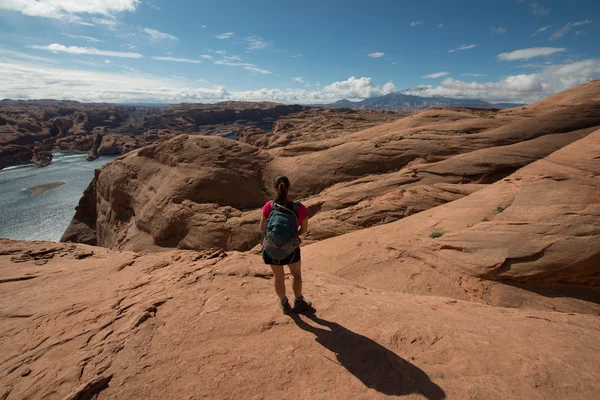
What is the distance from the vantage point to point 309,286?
6.25 metres

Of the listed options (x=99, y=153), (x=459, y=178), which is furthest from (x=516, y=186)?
(x=99, y=153)

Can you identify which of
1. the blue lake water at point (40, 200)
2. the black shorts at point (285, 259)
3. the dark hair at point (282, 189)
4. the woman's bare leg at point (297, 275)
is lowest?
the blue lake water at point (40, 200)

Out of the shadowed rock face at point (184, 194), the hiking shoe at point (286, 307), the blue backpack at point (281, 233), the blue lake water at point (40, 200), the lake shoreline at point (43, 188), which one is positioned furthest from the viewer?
the lake shoreline at point (43, 188)

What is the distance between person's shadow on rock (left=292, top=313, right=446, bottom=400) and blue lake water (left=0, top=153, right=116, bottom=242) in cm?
4304

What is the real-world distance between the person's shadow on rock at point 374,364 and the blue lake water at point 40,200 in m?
43.0

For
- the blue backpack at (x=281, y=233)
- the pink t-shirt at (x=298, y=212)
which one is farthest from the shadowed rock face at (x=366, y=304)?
the pink t-shirt at (x=298, y=212)

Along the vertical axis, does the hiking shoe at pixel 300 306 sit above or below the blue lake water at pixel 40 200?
above

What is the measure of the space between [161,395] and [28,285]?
6.66 metres

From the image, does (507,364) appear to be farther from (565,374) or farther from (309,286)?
(309,286)

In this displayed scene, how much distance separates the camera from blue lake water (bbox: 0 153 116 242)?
37.9 m

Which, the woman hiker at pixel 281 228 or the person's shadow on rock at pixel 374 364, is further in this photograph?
the woman hiker at pixel 281 228

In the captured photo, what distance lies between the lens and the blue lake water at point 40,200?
37.9m

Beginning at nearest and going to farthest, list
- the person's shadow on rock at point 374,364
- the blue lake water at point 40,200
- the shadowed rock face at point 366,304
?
the person's shadow on rock at point 374,364, the shadowed rock face at point 366,304, the blue lake water at point 40,200

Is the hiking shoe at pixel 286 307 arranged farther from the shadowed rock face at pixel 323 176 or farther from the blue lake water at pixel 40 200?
the blue lake water at pixel 40 200
